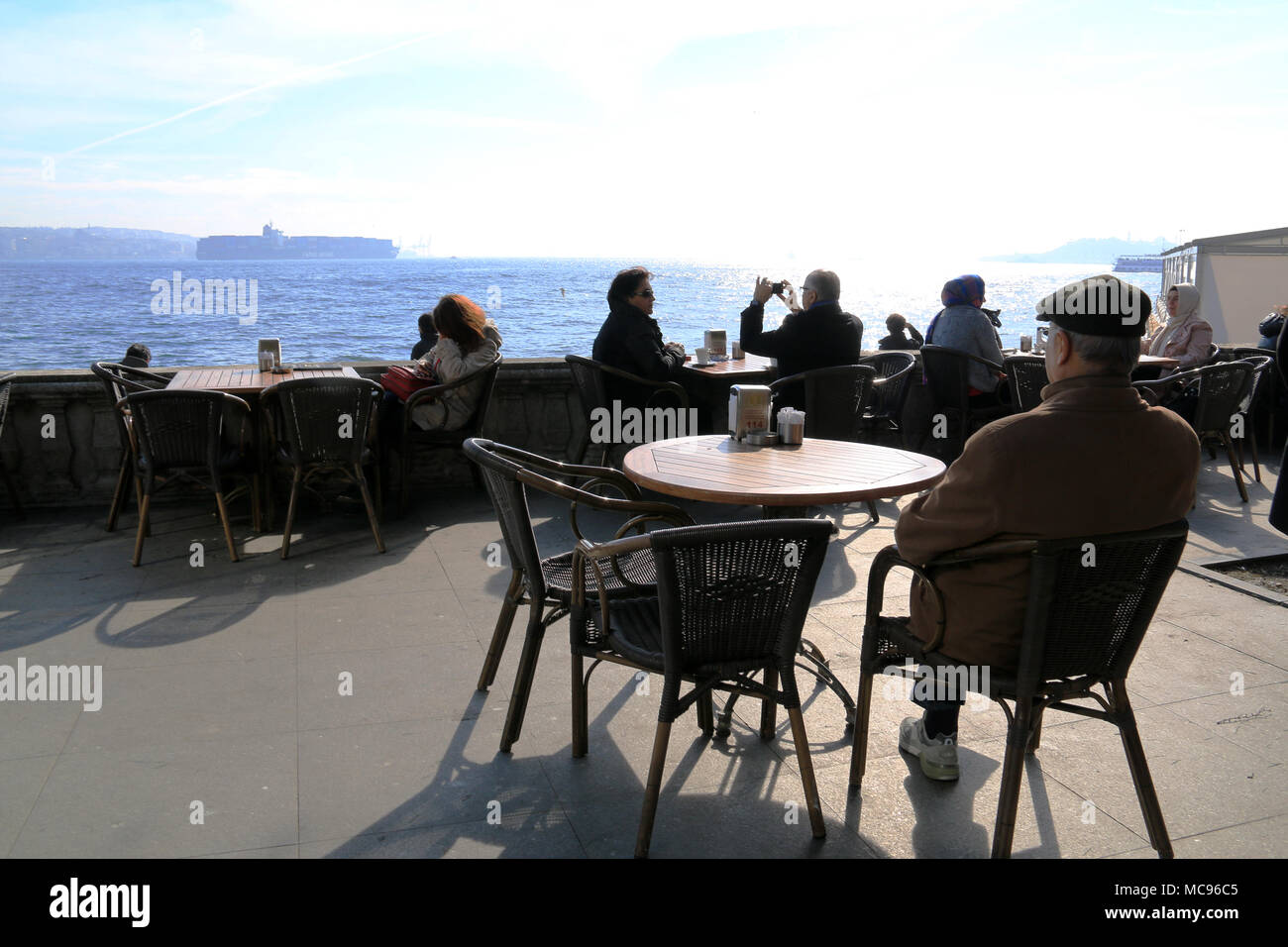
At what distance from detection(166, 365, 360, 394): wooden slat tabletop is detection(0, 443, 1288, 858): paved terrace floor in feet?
3.83

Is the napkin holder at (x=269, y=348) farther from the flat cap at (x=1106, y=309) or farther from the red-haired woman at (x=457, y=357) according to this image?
the flat cap at (x=1106, y=309)

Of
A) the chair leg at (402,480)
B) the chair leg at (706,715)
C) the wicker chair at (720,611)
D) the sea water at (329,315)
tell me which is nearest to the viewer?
the wicker chair at (720,611)

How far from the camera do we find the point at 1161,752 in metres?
2.65

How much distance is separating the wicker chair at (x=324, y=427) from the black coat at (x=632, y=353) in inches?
51.6

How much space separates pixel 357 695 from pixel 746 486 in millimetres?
1368

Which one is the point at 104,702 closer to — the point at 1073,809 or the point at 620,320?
the point at 1073,809

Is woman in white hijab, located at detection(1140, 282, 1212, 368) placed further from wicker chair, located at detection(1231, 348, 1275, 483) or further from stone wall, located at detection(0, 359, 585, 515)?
stone wall, located at detection(0, 359, 585, 515)

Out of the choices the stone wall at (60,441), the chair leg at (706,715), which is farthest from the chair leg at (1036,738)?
the stone wall at (60,441)

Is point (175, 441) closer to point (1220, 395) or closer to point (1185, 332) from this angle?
point (1220, 395)

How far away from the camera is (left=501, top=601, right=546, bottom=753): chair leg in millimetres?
2652

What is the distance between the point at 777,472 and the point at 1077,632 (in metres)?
1.10

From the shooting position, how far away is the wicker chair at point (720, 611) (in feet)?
6.67

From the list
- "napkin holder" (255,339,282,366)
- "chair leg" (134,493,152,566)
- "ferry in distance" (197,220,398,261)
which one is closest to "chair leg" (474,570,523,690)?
"chair leg" (134,493,152,566)
